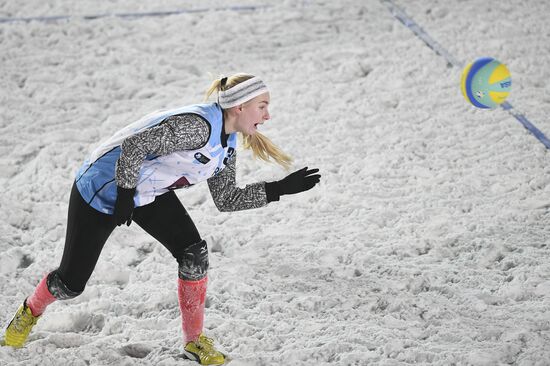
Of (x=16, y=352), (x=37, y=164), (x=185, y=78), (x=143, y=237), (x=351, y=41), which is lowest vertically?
(x=16, y=352)

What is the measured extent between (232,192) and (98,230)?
1.99 feet

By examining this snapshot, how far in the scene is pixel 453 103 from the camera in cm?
601

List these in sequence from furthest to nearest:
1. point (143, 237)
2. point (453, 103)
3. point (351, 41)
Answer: point (351, 41), point (453, 103), point (143, 237)

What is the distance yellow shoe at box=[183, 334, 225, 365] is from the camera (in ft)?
10.9

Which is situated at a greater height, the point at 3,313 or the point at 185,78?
the point at 185,78

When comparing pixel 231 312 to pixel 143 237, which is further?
pixel 143 237

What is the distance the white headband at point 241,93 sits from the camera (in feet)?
10.0

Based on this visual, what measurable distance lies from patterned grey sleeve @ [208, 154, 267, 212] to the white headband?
0.99 ft

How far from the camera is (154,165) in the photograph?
10.1 ft

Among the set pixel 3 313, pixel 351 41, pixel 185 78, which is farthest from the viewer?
pixel 351 41

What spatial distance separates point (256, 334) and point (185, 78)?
348 cm

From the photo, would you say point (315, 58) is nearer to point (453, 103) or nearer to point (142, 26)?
point (453, 103)

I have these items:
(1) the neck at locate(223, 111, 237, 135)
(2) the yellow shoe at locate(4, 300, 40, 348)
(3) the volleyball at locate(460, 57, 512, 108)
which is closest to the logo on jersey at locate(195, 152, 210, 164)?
(1) the neck at locate(223, 111, 237, 135)

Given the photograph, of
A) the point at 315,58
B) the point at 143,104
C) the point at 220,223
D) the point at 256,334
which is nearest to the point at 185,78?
the point at 143,104
